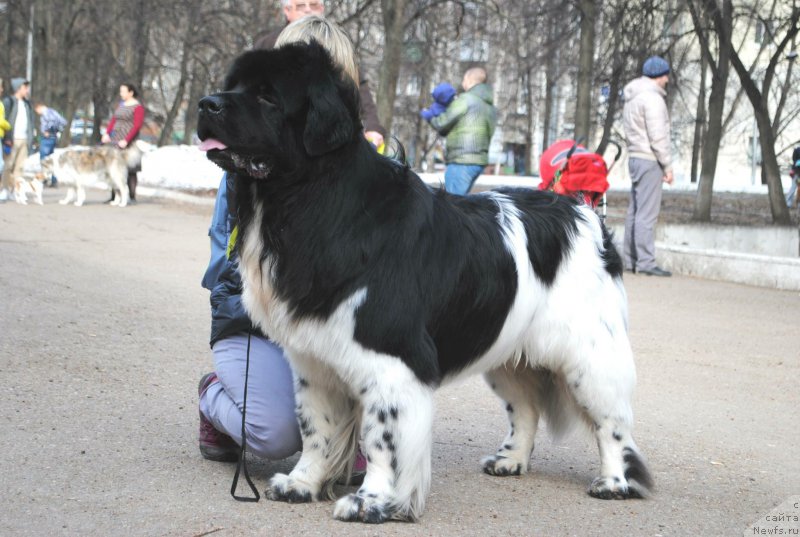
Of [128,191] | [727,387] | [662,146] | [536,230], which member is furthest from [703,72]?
[536,230]

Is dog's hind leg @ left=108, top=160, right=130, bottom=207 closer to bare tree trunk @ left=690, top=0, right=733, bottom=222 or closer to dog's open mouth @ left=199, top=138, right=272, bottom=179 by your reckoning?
bare tree trunk @ left=690, top=0, right=733, bottom=222

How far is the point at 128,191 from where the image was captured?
21.9 meters

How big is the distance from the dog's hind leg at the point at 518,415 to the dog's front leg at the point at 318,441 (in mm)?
926

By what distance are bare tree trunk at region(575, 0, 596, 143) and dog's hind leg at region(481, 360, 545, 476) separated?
15796 millimetres

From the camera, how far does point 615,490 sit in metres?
4.67

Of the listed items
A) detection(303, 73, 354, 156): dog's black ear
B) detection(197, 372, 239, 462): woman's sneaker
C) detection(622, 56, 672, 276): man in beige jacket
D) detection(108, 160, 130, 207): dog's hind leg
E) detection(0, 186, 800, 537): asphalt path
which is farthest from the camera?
detection(108, 160, 130, 207): dog's hind leg

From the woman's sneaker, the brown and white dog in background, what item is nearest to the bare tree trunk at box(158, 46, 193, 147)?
the brown and white dog in background

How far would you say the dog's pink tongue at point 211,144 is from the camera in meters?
3.64

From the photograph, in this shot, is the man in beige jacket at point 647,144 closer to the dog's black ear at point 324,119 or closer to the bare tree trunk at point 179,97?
the dog's black ear at point 324,119

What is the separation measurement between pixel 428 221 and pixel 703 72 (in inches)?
1393

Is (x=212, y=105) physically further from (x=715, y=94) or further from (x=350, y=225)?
(x=715, y=94)

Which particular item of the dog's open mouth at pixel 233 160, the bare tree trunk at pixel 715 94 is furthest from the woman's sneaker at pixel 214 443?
the bare tree trunk at pixel 715 94

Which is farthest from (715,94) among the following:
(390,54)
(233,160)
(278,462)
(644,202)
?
(233,160)

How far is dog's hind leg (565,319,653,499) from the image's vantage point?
4.64 m
